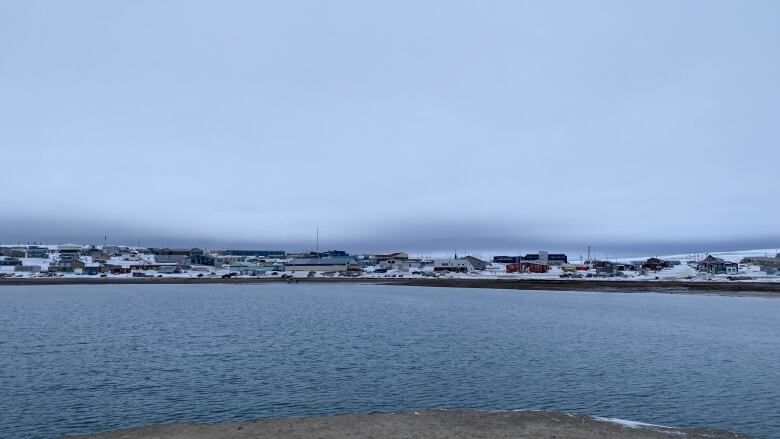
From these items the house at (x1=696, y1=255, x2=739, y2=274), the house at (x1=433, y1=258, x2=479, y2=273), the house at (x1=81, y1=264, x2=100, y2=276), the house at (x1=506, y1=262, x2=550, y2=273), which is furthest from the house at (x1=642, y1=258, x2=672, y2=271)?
the house at (x1=81, y1=264, x2=100, y2=276)

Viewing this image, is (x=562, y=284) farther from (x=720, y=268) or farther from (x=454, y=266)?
(x=454, y=266)

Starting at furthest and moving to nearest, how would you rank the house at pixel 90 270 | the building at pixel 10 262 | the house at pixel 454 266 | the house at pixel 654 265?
the house at pixel 454 266 → the house at pixel 654 265 → the building at pixel 10 262 → the house at pixel 90 270

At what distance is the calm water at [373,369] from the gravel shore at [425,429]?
226 centimetres

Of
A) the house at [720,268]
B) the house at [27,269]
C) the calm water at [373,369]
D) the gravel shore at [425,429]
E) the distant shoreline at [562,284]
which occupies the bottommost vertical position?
the distant shoreline at [562,284]

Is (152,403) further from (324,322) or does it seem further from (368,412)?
(324,322)

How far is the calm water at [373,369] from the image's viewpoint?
20.4 meters

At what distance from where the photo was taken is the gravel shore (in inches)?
613

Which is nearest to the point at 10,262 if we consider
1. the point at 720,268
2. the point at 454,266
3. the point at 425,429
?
the point at 454,266

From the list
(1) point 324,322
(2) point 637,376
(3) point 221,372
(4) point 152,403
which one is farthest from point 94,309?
(2) point 637,376

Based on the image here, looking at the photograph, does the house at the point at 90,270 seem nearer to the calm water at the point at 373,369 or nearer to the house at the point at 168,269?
the house at the point at 168,269

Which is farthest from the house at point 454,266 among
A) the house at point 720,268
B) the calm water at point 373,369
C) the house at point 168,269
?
the calm water at point 373,369

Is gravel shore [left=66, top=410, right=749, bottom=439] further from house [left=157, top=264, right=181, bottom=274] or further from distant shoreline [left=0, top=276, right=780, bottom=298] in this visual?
house [left=157, top=264, right=181, bottom=274]

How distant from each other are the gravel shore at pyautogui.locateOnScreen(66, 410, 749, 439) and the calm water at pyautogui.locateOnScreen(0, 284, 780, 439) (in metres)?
2.26

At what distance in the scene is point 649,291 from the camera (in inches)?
4070
